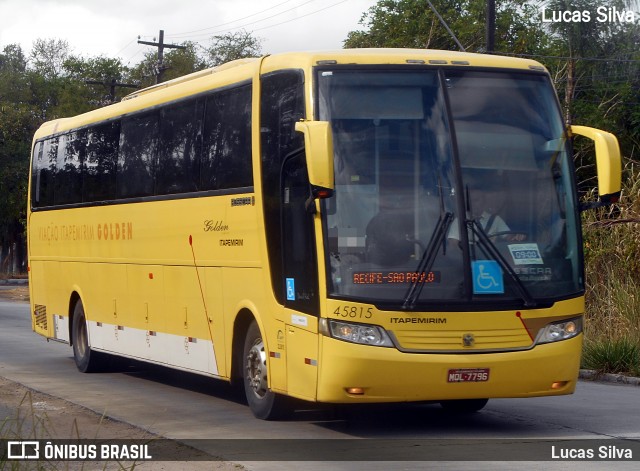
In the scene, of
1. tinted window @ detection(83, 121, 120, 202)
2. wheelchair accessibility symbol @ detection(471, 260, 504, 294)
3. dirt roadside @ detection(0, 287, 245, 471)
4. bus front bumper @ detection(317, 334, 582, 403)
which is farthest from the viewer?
tinted window @ detection(83, 121, 120, 202)

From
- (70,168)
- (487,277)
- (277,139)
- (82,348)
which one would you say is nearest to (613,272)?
(82,348)

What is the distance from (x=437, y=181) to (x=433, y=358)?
1578mm

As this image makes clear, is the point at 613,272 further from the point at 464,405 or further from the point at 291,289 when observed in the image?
the point at 291,289

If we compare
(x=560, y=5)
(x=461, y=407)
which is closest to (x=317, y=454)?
(x=461, y=407)

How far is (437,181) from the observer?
1095cm

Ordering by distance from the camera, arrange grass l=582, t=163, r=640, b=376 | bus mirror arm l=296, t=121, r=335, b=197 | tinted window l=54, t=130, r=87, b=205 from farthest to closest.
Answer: grass l=582, t=163, r=640, b=376, tinted window l=54, t=130, r=87, b=205, bus mirror arm l=296, t=121, r=335, b=197

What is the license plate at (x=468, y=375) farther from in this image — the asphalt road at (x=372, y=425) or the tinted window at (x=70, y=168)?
the tinted window at (x=70, y=168)

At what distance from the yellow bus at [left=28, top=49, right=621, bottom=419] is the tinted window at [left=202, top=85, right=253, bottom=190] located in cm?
3

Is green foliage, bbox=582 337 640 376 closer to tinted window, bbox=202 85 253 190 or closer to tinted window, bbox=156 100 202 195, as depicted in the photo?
tinted window, bbox=156 100 202 195

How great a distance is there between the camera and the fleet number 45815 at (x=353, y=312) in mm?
10594

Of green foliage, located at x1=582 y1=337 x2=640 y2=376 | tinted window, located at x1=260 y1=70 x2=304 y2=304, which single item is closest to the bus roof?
tinted window, located at x1=260 y1=70 x2=304 y2=304

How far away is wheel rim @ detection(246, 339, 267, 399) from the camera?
483 inches

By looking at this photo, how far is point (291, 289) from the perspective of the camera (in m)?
11.5

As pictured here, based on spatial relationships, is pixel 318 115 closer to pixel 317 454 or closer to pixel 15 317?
pixel 317 454
